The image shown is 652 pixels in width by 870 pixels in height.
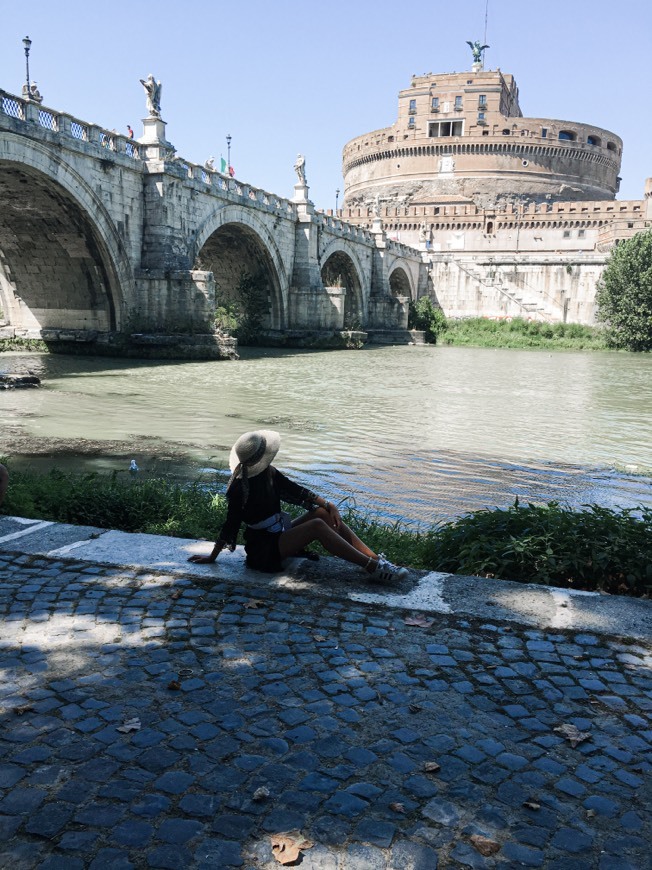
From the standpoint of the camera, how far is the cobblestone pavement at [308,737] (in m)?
2.25

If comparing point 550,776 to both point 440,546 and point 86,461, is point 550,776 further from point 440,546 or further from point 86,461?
point 86,461

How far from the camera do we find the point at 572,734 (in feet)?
9.36

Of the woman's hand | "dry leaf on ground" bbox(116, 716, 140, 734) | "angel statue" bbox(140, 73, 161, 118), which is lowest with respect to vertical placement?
"dry leaf on ground" bbox(116, 716, 140, 734)

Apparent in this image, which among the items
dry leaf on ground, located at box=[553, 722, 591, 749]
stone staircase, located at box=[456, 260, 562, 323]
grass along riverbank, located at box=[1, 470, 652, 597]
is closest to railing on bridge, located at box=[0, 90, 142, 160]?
grass along riverbank, located at box=[1, 470, 652, 597]

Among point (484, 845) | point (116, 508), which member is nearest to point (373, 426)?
point (116, 508)

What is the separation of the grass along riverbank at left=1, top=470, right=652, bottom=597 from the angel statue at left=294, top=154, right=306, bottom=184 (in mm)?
30421

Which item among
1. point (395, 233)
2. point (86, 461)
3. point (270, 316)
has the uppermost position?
point (395, 233)

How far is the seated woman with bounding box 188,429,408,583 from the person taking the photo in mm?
4312

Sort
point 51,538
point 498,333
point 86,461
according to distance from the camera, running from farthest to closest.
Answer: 1. point 498,333
2. point 86,461
3. point 51,538

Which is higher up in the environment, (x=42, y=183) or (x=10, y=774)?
(x=42, y=183)

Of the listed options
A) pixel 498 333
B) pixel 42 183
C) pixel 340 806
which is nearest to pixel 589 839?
pixel 340 806

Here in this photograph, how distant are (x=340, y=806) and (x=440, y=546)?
279 centimetres

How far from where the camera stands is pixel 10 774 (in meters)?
2.52

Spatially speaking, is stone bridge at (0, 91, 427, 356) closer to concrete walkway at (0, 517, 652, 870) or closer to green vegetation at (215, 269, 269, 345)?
green vegetation at (215, 269, 269, 345)
